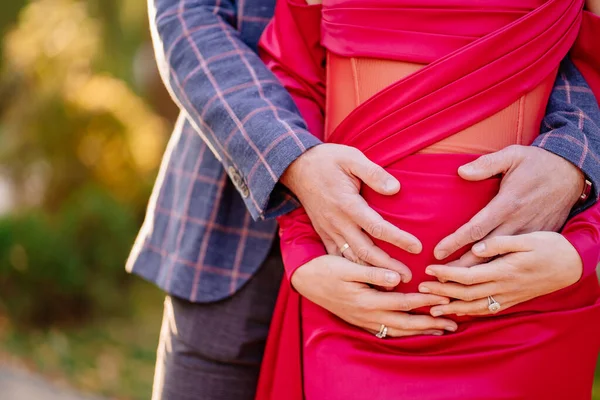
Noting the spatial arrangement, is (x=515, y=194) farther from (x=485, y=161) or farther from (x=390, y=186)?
(x=390, y=186)

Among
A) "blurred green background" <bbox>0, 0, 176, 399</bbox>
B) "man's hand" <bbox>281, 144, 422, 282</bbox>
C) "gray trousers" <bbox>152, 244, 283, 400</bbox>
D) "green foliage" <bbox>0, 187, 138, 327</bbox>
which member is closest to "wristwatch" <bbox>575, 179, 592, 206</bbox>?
"man's hand" <bbox>281, 144, 422, 282</bbox>

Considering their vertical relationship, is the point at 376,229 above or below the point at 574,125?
below

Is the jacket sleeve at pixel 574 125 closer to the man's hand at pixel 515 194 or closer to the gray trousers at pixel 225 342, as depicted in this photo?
the man's hand at pixel 515 194

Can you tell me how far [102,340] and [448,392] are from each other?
4.45m

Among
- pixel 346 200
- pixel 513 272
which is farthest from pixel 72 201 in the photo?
pixel 513 272

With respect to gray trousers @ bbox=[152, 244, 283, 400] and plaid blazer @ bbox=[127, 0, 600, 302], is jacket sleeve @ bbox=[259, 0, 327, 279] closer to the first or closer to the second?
plaid blazer @ bbox=[127, 0, 600, 302]

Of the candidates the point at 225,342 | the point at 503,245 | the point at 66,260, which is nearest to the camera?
the point at 503,245

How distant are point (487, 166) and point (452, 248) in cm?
16

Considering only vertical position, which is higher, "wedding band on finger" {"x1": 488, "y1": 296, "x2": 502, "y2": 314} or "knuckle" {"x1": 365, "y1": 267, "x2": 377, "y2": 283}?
"knuckle" {"x1": 365, "y1": 267, "x2": 377, "y2": 283}

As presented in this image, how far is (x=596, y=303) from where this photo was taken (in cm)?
134

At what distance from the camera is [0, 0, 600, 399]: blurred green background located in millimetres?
5258

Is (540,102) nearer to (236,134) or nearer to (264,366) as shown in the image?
(236,134)

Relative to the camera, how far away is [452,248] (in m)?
1.27

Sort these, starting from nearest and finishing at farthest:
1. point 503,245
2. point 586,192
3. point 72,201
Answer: point 503,245, point 586,192, point 72,201
